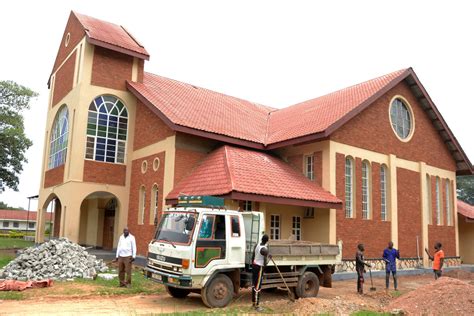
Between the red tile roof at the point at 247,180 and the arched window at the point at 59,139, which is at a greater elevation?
the arched window at the point at 59,139

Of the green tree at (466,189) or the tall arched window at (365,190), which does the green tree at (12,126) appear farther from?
the green tree at (466,189)

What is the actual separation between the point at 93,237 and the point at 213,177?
10554 millimetres

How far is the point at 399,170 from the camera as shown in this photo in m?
19.9

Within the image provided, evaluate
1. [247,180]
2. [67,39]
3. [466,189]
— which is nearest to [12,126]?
[67,39]

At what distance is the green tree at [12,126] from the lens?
3459 cm

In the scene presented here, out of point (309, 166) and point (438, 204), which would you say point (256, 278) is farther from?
point (438, 204)

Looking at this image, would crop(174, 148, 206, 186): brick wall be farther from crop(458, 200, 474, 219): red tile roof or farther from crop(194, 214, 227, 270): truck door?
crop(458, 200, 474, 219): red tile roof

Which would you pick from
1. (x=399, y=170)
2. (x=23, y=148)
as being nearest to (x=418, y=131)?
(x=399, y=170)

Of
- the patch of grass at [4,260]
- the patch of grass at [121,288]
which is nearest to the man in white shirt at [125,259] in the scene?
the patch of grass at [121,288]

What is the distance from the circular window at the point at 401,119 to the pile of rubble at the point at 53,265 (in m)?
14.3

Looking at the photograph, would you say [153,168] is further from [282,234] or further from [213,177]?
[282,234]

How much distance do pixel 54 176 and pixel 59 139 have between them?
6.05 feet

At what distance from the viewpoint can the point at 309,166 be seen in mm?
18016

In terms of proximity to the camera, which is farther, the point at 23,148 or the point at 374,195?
the point at 23,148
